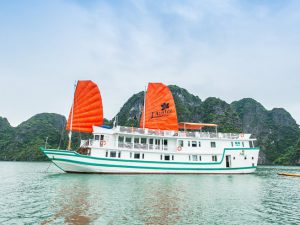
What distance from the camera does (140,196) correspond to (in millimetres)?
10266

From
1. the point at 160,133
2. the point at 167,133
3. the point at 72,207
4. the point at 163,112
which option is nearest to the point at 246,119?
the point at 163,112

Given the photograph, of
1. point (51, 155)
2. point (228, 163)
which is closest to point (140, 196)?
point (51, 155)

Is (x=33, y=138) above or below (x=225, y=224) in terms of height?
above

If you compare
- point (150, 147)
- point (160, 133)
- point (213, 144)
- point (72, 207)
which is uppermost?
point (160, 133)

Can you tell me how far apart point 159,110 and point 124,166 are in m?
6.65

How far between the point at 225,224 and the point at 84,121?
16.8 meters

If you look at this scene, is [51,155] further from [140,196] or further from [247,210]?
[247,210]

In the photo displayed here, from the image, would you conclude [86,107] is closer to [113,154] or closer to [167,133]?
[113,154]

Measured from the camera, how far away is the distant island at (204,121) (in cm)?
7800

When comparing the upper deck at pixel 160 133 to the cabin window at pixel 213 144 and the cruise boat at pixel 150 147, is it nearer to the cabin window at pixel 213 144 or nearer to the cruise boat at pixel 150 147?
the cruise boat at pixel 150 147

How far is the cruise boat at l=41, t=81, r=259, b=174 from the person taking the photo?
19.5 metres

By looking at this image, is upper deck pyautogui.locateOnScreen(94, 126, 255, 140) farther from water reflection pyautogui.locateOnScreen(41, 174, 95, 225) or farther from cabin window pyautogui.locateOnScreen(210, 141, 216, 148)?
water reflection pyautogui.locateOnScreen(41, 174, 95, 225)

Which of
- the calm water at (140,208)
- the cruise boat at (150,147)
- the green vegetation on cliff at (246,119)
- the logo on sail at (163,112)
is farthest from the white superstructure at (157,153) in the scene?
the green vegetation on cliff at (246,119)

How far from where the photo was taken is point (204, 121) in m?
87.3
